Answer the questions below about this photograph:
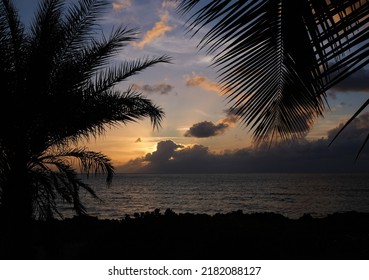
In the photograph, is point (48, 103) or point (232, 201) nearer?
point (48, 103)

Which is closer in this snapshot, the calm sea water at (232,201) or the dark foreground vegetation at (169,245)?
the dark foreground vegetation at (169,245)

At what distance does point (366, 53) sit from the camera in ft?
5.09

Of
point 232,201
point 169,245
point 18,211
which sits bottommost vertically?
point 232,201

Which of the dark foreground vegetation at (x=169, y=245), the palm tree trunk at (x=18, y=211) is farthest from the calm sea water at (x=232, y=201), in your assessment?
the palm tree trunk at (x=18, y=211)

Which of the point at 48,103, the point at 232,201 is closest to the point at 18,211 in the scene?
the point at 48,103

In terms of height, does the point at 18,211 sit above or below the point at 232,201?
above

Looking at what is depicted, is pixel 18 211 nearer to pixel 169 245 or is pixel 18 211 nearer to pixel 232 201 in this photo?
pixel 169 245

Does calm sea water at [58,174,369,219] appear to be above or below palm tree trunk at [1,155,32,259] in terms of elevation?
below

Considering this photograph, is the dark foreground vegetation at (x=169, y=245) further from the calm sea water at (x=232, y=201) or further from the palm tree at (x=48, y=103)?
the calm sea water at (x=232, y=201)

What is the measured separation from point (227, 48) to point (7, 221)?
6.92 meters

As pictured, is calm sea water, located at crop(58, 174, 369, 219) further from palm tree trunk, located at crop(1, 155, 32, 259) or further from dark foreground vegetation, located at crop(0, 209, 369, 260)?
palm tree trunk, located at crop(1, 155, 32, 259)

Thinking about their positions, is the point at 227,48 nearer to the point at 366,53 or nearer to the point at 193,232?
the point at 366,53

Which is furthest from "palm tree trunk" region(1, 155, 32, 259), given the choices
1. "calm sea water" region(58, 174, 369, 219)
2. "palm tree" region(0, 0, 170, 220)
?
"calm sea water" region(58, 174, 369, 219)

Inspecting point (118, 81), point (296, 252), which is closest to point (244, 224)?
point (296, 252)
